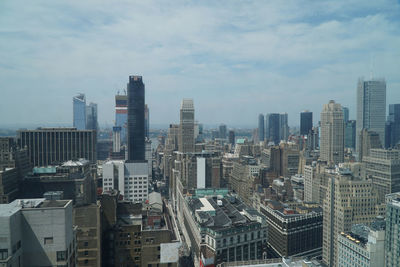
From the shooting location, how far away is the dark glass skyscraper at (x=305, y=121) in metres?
176

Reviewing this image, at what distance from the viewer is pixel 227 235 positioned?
35.0 metres

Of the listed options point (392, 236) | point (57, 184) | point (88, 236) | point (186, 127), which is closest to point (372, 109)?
point (186, 127)

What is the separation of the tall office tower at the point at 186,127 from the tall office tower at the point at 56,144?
21.6m

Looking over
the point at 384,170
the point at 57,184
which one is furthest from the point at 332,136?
the point at 57,184

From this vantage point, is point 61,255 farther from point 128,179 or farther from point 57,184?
point 128,179

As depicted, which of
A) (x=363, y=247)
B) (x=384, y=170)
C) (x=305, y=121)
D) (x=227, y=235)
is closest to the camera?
(x=363, y=247)

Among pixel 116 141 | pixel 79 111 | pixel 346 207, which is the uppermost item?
pixel 79 111

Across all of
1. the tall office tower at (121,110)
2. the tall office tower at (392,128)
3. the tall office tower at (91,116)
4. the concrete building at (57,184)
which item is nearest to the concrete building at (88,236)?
the concrete building at (57,184)

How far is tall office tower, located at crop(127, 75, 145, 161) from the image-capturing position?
114m

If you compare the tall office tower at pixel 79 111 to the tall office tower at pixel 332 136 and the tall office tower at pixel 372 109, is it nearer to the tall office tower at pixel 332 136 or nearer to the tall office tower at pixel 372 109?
the tall office tower at pixel 332 136

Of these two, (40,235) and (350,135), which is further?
(350,135)

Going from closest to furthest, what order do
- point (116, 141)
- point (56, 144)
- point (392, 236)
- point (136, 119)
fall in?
point (392, 236) < point (56, 144) < point (136, 119) < point (116, 141)

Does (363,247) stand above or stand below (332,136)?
below

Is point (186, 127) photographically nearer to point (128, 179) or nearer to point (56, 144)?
point (128, 179)
